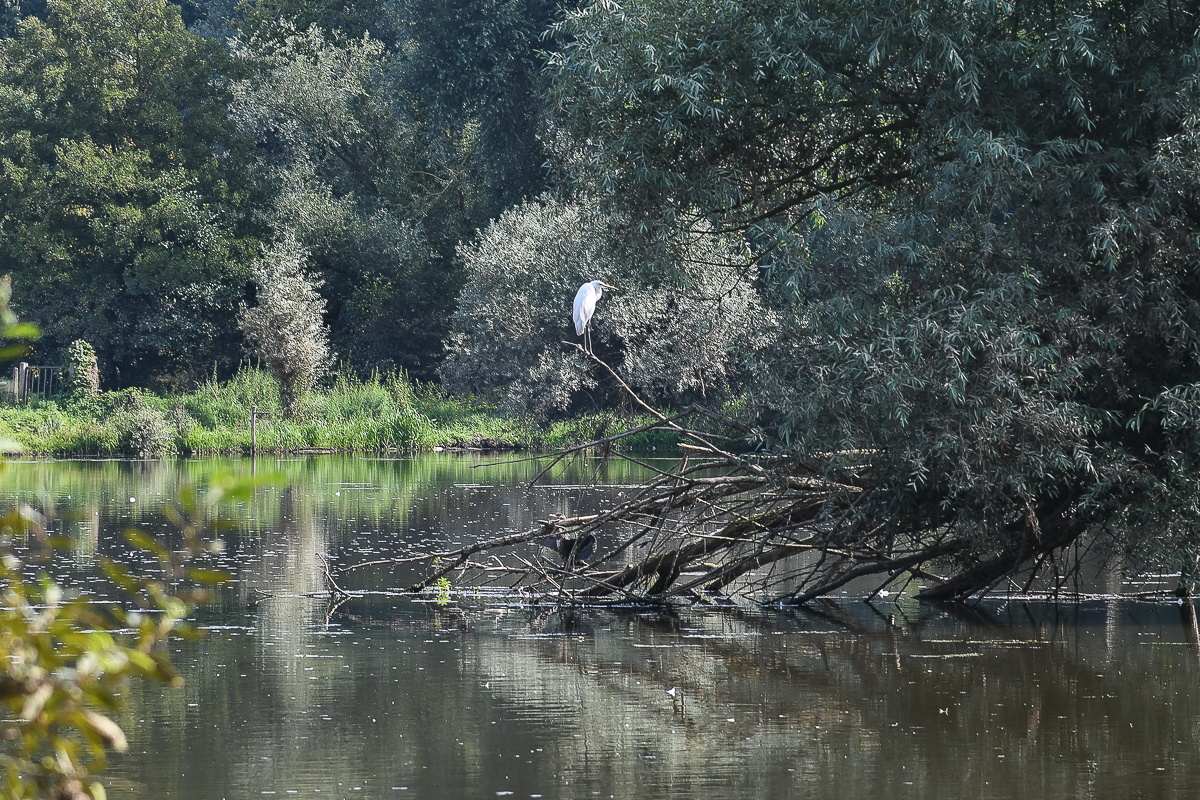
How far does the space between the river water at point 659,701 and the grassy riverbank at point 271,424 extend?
17.3 metres

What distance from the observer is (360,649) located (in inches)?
324

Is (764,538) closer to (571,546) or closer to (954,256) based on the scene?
(571,546)

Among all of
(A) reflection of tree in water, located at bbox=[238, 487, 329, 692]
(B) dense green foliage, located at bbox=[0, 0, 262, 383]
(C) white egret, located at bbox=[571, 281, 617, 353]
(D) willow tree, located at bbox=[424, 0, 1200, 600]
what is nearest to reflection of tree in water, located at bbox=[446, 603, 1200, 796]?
(D) willow tree, located at bbox=[424, 0, 1200, 600]

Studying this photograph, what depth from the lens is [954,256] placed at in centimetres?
823

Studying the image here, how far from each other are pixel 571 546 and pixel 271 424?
68.4 ft

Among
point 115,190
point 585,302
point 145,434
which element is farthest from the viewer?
point 115,190

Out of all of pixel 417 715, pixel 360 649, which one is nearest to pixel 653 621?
pixel 360 649

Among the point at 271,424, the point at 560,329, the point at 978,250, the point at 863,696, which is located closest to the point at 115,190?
the point at 271,424

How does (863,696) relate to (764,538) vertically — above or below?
below

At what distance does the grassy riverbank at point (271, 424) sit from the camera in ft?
91.2

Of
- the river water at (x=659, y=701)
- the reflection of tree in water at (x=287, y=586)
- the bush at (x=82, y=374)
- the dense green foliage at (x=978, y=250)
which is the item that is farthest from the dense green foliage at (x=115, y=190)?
the dense green foliage at (x=978, y=250)

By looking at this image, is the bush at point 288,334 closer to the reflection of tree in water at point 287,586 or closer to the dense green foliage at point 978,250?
the reflection of tree in water at point 287,586

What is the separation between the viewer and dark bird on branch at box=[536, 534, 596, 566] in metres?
10.3

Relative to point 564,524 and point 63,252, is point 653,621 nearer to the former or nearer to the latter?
point 564,524
